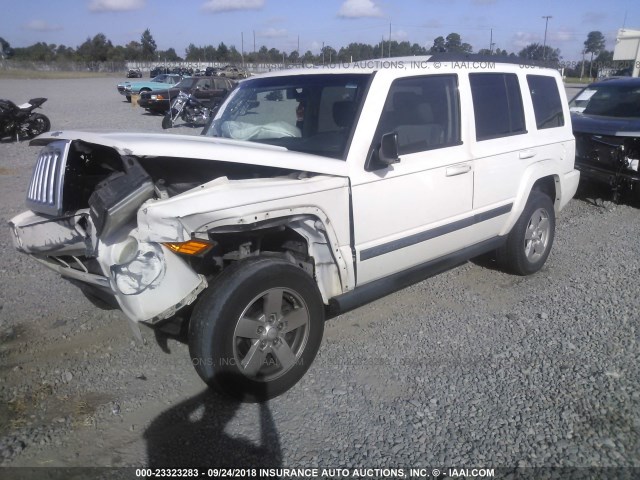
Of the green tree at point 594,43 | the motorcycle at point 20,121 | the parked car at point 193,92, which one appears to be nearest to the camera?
the motorcycle at point 20,121

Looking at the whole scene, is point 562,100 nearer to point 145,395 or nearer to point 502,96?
point 502,96

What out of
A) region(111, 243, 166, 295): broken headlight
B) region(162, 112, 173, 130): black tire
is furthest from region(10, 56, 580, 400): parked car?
region(162, 112, 173, 130): black tire

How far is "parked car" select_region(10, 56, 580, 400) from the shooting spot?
283cm

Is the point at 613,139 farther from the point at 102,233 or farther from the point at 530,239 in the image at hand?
the point at 102,233

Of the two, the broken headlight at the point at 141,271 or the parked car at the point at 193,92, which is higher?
the parked car at the point at 193,92

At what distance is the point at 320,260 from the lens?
345cm

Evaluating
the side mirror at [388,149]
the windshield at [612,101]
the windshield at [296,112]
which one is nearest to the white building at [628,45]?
the windshield at [612,101]

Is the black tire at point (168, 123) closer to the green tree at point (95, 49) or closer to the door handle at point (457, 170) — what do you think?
the door handle at point (457, 170)

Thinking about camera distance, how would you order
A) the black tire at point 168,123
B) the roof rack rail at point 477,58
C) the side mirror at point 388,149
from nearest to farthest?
the side mirror at point 388,149 → the roof rack rail at point 477,58 → the black tire at point 168,123

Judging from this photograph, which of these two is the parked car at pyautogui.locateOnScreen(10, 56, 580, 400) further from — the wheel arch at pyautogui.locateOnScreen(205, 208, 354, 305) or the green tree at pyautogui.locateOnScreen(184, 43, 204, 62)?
the green tree at pyautogui.locateOnScreen(184, 43, 204, 62)

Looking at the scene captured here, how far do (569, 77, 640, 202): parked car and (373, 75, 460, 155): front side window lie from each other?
16.3ft

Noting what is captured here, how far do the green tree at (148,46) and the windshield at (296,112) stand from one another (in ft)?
338

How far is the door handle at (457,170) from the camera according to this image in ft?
13.2

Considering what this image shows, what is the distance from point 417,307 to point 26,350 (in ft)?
9.94
